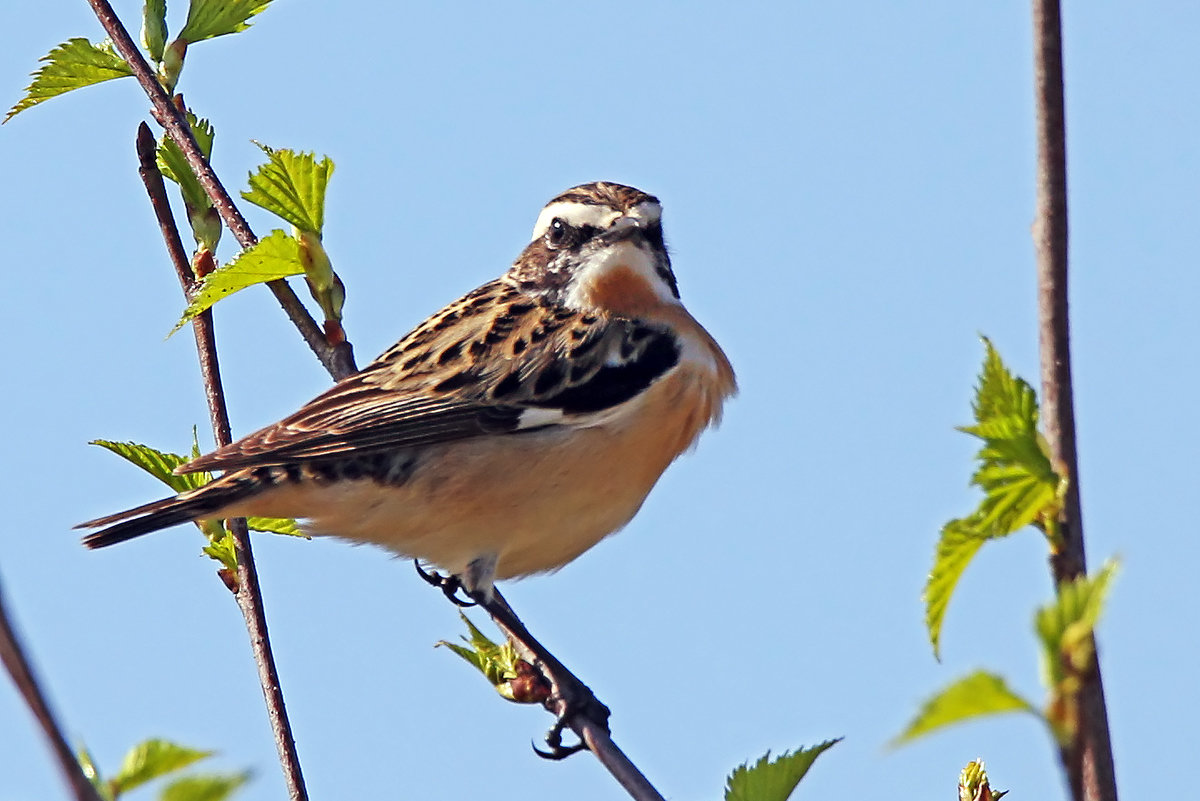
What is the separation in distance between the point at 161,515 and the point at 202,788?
3.80 meters

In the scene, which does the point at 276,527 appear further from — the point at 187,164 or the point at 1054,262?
the point at 1054,262

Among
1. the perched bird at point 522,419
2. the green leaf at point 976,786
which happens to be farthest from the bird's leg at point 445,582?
the green leaf at point 976,786

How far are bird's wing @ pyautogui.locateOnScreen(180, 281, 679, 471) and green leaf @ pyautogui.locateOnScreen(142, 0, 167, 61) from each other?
1.63 m

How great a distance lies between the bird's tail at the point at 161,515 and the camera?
6180 mm

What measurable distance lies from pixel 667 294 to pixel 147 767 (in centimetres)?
616

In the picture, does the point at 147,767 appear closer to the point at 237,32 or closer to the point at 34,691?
Result: the point at 34,691

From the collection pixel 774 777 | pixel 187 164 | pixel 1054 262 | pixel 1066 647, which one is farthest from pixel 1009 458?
pixel 187 164

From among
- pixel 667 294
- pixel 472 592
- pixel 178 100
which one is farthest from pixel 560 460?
pixel 178 100

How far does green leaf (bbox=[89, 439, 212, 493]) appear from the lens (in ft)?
19.3

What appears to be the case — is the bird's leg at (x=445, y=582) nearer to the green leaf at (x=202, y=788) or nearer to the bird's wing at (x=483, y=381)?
the bird's wing at (x=483, y=381)

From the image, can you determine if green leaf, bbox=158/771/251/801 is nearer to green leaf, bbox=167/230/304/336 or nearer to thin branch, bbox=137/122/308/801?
thin branch, bbox=137/122/308/801

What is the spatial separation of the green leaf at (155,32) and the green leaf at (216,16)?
0.08m

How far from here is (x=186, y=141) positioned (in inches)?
240

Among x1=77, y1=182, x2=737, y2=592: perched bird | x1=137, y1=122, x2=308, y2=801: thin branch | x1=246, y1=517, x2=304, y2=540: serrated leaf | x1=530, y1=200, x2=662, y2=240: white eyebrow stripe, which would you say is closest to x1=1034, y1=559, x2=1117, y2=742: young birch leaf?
x1=137, y1=122, x2=308, y2=801: thin branch
